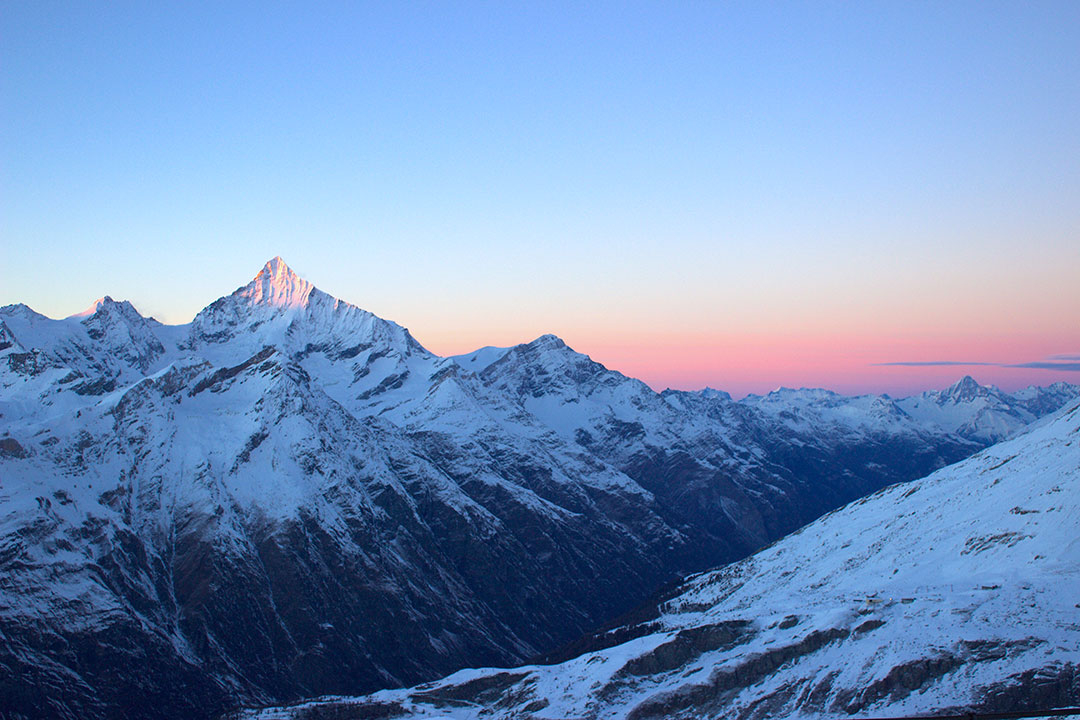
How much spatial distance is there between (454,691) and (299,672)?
96246mm

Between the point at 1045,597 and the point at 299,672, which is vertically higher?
the point at 1045,597

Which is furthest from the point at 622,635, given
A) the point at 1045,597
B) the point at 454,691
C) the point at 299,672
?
the point at 299,672

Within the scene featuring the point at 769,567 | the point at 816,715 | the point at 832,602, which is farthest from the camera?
the point at 769,567

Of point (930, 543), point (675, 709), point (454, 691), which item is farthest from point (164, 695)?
point (930, 543)

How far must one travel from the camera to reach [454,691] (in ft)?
389

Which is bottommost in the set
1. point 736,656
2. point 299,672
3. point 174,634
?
point 299,672

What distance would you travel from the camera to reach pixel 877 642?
316 ft

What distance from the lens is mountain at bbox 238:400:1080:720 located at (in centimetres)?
8731

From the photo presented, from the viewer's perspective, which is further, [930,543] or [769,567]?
[769,567]

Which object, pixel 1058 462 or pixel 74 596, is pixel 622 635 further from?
pixel 74 596

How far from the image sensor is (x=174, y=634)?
627 ft

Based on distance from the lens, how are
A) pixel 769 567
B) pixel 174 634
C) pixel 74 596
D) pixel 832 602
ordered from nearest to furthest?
1. pixel 832 602
2. pixel 769 567
3. pixel 74 596
4. pixel 174 634

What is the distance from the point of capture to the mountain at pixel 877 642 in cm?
8731

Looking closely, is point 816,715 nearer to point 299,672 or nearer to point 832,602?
point 832,602
